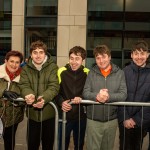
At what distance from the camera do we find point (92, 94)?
441cm

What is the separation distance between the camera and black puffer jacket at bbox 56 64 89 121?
4703mm

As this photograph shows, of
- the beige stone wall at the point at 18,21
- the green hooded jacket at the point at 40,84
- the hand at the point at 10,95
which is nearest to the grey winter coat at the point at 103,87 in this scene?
the green hooded jacket at the point at 40,84

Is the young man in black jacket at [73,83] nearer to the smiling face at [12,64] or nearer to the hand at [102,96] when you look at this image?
the hand at [102,96]

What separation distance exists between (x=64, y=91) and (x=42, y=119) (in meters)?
0.51

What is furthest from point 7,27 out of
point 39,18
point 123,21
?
point 123,21

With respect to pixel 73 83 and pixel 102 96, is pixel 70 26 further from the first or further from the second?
pixel 102 96

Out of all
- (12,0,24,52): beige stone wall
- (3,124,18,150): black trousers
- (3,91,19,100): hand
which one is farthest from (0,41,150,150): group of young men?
(12,0,24,52): beige stone wall

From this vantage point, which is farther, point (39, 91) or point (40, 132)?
point (40, 132)

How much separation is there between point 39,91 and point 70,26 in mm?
8404

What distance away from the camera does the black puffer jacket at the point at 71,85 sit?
4703 millimetres

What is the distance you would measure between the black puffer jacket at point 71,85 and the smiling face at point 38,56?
0.33 metres

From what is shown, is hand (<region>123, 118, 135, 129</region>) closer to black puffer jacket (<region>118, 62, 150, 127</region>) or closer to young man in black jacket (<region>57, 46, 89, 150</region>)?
black puffer jacket (<region>118, 62, 150, 127</region>)

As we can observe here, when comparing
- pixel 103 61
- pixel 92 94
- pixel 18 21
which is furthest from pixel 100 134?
pixel 18 21

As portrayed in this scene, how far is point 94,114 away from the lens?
178 inches
